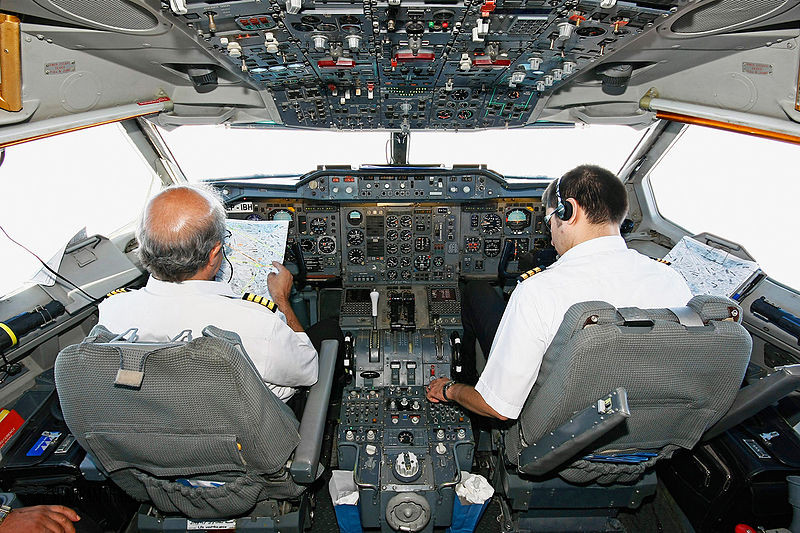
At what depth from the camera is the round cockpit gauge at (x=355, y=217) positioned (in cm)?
380

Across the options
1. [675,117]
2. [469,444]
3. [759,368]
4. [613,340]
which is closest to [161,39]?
[613,340]

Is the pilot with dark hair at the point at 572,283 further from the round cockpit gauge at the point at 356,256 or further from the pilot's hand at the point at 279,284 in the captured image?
the round cockpit gauge at the point at 356,256

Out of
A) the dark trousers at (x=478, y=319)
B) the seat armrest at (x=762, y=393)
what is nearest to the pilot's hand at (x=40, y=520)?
the dark trousers at (x=478, y=319)

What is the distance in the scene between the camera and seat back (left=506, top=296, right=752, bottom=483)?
130 centimetres

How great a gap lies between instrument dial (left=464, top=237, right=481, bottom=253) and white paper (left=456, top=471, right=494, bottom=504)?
2103 millimetres

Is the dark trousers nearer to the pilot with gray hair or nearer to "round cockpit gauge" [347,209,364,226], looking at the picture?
"round cockpit gauge" [347,209,364,226]

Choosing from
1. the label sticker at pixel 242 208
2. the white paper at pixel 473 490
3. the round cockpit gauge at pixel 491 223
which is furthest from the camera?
the round cockpit gauge at pixel 491 223

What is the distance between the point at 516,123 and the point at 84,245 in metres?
3.31

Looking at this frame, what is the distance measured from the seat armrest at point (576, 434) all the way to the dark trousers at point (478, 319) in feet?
3.93

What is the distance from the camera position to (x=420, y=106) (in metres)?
3.27

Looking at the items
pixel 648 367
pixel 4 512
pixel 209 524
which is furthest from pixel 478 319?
pixel 4 512

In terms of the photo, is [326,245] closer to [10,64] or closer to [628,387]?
[10,64]

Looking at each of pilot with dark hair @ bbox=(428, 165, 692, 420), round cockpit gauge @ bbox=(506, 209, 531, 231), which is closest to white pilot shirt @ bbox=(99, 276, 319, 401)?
pilot with dark hair @ bbox=(428, 165, 692, 420)

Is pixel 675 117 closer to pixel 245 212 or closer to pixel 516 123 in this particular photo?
pixel 516 123
